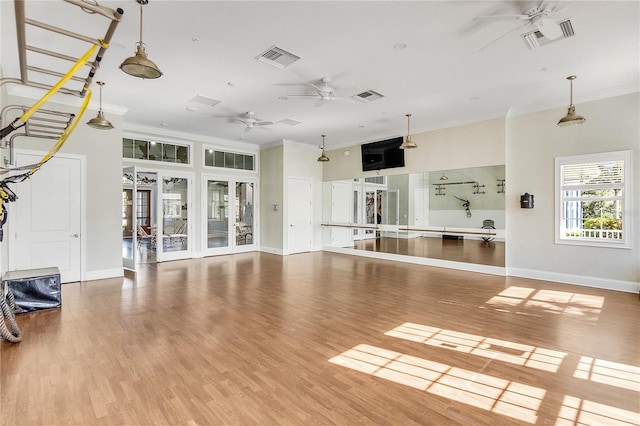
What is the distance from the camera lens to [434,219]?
9992 mm

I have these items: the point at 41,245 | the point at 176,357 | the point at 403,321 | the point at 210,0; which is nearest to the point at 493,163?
the point at 403,321

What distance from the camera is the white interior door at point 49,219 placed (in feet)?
18.1

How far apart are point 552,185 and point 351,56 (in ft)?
15.8

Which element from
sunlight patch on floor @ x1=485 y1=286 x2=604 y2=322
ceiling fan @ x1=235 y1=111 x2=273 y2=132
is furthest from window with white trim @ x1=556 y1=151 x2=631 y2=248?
ceiling fan @ x1=235 y1=111 x2=273 y2=132

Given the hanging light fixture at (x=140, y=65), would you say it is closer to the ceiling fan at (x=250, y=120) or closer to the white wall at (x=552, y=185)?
the ceiling fan at (x=250, y=120)

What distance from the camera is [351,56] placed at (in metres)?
4.37

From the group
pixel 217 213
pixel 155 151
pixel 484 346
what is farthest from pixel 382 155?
pixel 484 346

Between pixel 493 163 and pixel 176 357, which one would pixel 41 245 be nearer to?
pixel 176 357

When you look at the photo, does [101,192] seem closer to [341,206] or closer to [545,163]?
[341,206]

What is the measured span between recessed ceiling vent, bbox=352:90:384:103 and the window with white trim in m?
3.73

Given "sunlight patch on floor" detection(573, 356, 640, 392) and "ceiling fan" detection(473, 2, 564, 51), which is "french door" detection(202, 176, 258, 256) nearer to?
"ceiling fan" detection(473, 2, 564, 51)

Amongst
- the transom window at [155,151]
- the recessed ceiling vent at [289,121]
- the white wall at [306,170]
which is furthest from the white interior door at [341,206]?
the transom window at [155,151]

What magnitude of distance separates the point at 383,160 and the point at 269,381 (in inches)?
287

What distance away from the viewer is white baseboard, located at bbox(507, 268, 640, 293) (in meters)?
5.45
